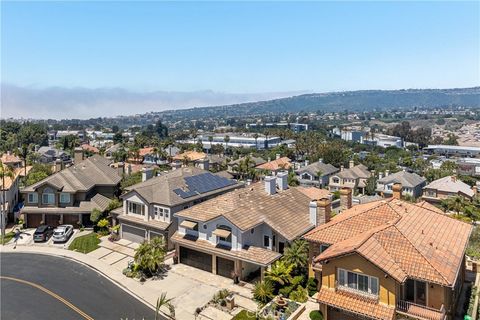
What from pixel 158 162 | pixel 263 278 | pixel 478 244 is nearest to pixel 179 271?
pixel 263 278

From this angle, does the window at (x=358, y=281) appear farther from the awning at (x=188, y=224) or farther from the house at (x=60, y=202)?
the house at (x=60, y=202)

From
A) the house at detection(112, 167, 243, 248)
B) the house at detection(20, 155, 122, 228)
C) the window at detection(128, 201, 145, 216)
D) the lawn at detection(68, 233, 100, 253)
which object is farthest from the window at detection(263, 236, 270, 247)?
the house at detection(20, 155, 122, 228)

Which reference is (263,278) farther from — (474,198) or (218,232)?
(474,198)

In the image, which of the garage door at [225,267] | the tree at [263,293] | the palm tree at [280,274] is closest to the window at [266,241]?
the garage door at [225,267]

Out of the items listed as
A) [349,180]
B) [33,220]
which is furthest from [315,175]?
[33,220]

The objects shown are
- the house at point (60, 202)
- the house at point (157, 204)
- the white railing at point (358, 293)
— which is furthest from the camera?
the house at point (60, 202)

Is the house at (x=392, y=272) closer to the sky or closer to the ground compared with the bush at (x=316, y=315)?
closer to the sky

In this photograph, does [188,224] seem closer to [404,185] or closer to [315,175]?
[315,175]
